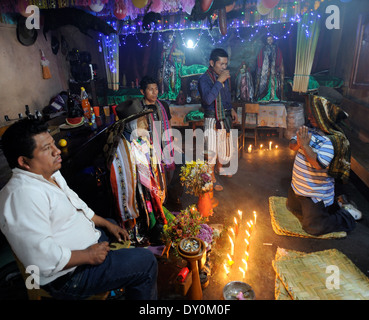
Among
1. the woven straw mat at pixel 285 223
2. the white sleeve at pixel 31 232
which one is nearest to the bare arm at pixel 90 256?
the white sleeve at pixel 31 232

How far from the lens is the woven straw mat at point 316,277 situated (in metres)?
2.77

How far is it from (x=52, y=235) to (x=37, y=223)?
178mm

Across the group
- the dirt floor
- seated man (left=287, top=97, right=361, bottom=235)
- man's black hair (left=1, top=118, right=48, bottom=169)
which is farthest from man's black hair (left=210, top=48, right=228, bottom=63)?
man's black hair (left=1, top=118, right=48, bottom=169)

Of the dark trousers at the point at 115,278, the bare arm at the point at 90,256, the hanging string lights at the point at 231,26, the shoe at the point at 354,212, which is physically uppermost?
the hanging string lights at the point at 231,26

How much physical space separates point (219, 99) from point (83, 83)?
544cm

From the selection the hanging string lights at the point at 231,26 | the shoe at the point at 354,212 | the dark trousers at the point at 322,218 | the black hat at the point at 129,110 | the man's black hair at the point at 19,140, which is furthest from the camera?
the hanging string lights at the point at 231,26

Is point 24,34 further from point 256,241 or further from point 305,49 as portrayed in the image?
point 305,49

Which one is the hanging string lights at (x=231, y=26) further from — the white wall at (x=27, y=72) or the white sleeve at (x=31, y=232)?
the white sleeve at (x=31, y=232)

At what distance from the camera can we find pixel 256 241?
3.73 m

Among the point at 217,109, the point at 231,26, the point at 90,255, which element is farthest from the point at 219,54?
the point at 90,255

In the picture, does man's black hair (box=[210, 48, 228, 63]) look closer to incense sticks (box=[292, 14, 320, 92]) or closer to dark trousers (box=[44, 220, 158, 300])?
dark trousers (box=[44, 220, 158, 300])

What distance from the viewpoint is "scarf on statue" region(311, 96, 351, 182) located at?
128 inches

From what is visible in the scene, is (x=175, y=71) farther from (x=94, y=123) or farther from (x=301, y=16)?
(x=94, y=123)

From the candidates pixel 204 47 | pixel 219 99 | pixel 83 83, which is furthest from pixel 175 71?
pixel 219 99
